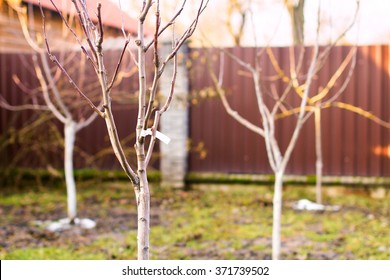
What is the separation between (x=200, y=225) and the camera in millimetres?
5941

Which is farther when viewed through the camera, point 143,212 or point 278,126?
point 278,126


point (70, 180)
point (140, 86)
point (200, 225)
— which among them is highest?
point (140, 86)

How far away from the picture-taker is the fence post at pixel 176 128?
8.02 m

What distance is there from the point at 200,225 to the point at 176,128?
2413 mm

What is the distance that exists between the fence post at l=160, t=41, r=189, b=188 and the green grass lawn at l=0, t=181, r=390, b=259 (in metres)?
0.25

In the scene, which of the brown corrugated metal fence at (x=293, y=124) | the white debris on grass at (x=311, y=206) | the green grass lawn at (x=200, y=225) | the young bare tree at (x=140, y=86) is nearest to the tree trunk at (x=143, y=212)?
the young bare tree at (x=140, y=86)

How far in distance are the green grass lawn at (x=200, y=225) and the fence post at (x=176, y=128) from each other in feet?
0.82

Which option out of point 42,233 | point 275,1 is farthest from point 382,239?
point 275,1

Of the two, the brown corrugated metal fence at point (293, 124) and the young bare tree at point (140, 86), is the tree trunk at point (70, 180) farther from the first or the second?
the young bare tree at point (140, 86)

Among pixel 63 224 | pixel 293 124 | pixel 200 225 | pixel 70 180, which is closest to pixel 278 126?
pixel 293 124

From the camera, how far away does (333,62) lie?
25.3 ft

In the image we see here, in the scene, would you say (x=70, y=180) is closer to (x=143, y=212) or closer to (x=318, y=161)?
(x=318, y=161)

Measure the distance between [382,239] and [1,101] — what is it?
6.04m

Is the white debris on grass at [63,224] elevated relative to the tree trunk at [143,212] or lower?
lower
